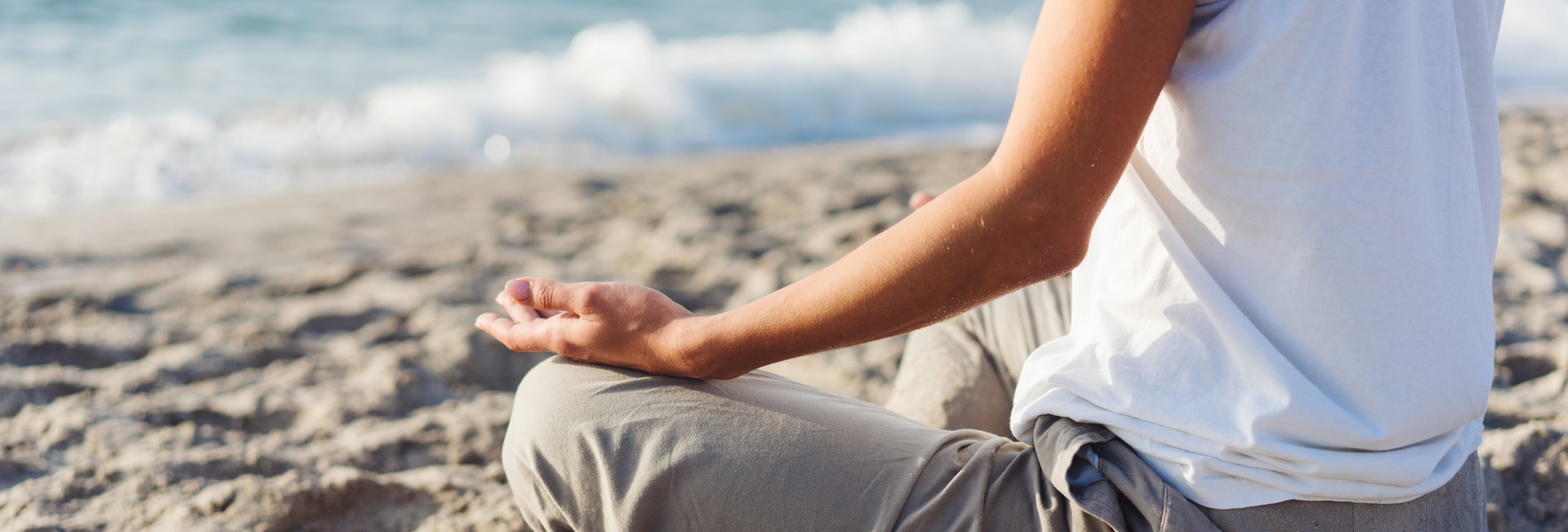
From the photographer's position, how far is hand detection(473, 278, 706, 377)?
1125 mm

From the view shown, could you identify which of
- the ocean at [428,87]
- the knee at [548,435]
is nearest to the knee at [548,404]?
the knee at [548,435]

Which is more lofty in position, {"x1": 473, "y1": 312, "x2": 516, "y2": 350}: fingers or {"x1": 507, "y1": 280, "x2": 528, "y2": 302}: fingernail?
{"x1": 507, "y1": 280, "x2": 528, "y2": 302}: fingernail

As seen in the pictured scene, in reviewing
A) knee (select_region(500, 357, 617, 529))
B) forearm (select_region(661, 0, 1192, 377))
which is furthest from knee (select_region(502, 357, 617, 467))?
forearm (select_region(661, 0, 1192, 377))

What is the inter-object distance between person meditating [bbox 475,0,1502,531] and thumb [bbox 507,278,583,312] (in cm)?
2

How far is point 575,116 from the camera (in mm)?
6629

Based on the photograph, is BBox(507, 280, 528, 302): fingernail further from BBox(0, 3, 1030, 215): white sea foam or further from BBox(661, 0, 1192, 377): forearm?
BBox(0, 3, 1030, 215): white sea foam

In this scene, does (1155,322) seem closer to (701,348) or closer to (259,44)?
(701,348)

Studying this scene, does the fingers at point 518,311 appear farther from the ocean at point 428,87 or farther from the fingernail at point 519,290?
the ocean at point 428,87

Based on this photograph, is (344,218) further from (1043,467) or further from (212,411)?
(1043,467)

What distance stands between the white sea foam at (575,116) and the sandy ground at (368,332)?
0.93m

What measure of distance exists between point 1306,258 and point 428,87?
6.50 m

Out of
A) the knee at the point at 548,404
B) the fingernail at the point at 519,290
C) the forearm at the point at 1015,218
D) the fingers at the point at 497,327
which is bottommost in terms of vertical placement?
the knee at the point at 548,404

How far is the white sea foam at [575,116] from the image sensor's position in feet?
16.8

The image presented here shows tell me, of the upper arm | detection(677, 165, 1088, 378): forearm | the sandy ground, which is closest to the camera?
the upper arm
